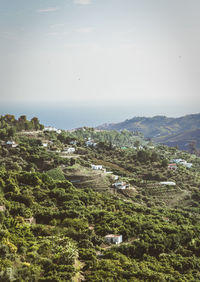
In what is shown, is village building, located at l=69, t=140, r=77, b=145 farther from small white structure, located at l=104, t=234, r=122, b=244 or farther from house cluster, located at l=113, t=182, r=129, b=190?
small white structure, located at l=104, t=234, r=122, b=244

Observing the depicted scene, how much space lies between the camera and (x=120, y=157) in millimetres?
43344

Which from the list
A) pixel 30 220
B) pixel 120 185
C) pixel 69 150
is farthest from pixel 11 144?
pixel 30 220

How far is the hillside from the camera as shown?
11.1 metres

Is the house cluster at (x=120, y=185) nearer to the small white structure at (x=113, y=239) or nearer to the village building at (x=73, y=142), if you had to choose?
the small white structure at (x=113, y=239)

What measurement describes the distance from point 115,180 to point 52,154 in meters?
8.73

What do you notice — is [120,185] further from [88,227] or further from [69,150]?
[69,150]

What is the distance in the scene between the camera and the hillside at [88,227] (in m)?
11.1

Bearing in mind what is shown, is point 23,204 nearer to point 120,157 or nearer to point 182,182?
point 182,182

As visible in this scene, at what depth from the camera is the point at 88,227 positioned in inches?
634

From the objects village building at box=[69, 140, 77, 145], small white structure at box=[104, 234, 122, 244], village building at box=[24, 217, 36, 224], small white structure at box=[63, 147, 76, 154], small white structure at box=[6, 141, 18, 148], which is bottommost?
small white structure at box=[104, 234, 122, 244]

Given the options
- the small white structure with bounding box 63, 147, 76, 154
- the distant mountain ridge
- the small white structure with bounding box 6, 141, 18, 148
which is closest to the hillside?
the small white structure with bounding box 6, 141, 18, 148

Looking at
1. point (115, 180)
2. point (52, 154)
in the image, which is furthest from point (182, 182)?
point (52, 154)

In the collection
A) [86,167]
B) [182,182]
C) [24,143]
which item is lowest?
[182,182]

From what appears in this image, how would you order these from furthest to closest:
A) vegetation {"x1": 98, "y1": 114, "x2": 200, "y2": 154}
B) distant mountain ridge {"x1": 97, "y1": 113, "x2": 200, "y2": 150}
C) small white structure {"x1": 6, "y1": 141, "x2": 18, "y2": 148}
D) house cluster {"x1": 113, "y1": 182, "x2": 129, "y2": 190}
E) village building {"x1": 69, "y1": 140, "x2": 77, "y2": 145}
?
distant mountain ridge {"x1": 97, "y1": 113, "x2": 200, "y2": 150}
vegetation {"x1": 98, "y1": 114, "x2": 200, "y2": 154}
village building {"x1": 69, "y1": 140, "x2": 77, "y2": 145}
small white structure {"x1": 6, "y1": 141, "x2": 18, "y2": 148}
house cluster {"x1": 113, "y1": 182, "x2": 129, "y2": 190}
